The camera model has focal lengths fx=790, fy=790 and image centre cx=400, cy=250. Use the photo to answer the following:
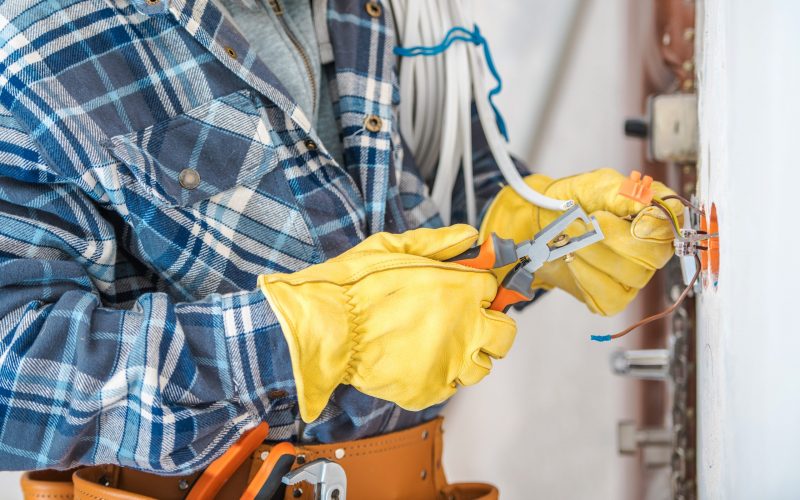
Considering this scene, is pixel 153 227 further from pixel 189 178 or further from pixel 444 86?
pixel 444 86

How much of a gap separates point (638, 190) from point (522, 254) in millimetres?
139

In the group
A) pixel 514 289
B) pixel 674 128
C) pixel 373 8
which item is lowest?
pixel 514 289

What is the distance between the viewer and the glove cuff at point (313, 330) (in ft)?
2.41

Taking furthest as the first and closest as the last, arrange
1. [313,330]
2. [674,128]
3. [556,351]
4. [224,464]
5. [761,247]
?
[556,351] < [674,128] < [224,464] < [313,330] < [761,247]

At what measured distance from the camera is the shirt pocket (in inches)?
32.9

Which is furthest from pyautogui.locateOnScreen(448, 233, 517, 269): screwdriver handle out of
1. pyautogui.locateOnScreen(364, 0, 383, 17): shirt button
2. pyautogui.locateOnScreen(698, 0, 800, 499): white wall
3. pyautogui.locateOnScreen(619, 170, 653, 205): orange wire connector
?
pyautogui.locateOnScreen(364, 0, 383, 17): shirt button

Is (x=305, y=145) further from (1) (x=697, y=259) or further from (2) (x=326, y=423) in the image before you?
(1) (x=697, y=259)

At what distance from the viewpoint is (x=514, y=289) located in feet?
2.68

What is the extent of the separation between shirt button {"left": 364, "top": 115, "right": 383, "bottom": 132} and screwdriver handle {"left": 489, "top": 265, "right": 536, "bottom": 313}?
282mm

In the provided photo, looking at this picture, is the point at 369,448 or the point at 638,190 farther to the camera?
the point at 369,448

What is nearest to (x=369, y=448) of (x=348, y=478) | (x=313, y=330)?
(x=348, y=478)

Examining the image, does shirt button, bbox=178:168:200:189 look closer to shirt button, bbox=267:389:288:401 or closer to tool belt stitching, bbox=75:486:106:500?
shirt button, bbox=267:389:288:401

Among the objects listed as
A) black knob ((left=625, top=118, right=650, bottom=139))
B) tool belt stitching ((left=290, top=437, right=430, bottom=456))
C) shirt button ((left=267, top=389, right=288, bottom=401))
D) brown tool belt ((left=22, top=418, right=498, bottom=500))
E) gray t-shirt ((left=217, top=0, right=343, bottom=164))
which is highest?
gray t-shirt ((left=217, top=0, right=343, bottom=164))

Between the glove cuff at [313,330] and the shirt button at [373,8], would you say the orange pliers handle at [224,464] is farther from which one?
the shirt button at [373,8]
